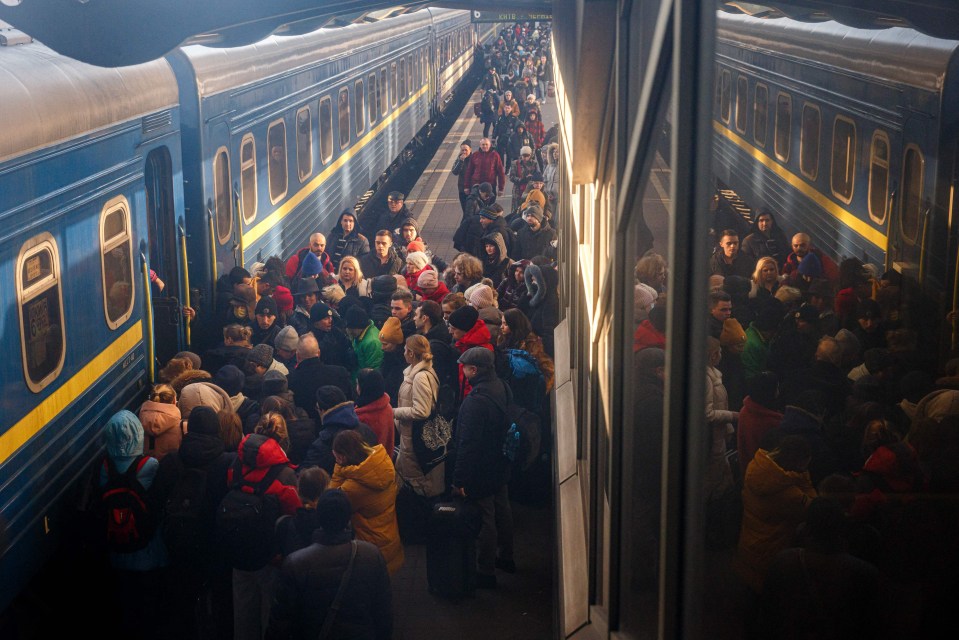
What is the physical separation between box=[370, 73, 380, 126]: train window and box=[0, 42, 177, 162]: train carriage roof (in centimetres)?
998

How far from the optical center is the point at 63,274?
18.7 ft

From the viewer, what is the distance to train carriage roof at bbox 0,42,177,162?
5059 mm

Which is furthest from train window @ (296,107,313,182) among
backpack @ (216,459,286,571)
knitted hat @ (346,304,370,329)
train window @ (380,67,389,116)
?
backpack @ (216,459,286,571)

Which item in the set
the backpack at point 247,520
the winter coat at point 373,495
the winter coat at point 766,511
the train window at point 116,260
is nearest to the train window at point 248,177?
the train window at point 116,260

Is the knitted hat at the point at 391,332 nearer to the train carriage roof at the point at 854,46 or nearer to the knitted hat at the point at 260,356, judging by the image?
the knitted hat at the point at 260,356

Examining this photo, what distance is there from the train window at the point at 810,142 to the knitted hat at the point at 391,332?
6440 millimetres

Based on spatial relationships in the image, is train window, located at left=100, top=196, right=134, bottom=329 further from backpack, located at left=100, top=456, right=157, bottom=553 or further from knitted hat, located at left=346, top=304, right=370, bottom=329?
backpack, located at left=100, top=456, right=157, bottom=553

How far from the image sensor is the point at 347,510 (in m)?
4.84

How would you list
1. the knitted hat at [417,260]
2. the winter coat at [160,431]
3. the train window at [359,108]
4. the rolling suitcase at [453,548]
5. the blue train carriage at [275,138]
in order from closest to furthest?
1. the winter coat at [160,431]
2. the rolling suitcase at [453,548]
3. the blue train carriage at [275,138]
4. the knitted hat at [417,260]
5. the train window at [359,108]

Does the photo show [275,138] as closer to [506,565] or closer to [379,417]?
[379,417]

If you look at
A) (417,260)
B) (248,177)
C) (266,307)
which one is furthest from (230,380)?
(248,177)

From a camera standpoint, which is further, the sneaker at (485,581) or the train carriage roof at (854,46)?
the sneaker at (485,581)

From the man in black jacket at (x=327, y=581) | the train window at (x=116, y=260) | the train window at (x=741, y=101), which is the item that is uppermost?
the train window at (x=741, y=101)

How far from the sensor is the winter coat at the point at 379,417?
20.2 feet
